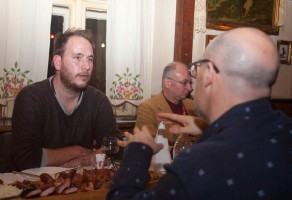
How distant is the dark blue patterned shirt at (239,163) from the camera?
0.93 metres

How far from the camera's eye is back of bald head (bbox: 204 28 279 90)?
104 cm

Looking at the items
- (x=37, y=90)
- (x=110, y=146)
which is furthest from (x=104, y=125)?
(x=110, y=146)

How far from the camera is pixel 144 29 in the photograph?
3893mm

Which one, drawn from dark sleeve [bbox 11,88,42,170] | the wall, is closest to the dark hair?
dark sleeve [bbox 11,88,42,170]

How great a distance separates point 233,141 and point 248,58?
0.84 ft

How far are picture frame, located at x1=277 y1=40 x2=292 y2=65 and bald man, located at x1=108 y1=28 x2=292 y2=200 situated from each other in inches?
166

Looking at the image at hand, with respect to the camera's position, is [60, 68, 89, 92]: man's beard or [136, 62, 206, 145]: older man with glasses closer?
[60, 68, 89, 92]: man's beard

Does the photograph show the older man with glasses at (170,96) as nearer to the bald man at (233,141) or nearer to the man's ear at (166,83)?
the man's ear at (166,83)

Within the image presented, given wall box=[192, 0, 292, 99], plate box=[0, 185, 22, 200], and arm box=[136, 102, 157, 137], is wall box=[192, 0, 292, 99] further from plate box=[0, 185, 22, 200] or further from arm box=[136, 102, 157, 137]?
plate box=[0, 185, 22, 200]

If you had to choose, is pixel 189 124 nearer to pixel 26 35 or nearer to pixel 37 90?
pixel 37 90

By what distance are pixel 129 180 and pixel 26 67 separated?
251 cm

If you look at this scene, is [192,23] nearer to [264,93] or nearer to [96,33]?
[96,33]

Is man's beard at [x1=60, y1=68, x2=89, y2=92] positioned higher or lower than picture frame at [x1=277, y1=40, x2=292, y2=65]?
lower

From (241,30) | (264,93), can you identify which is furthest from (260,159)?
(241,30)
